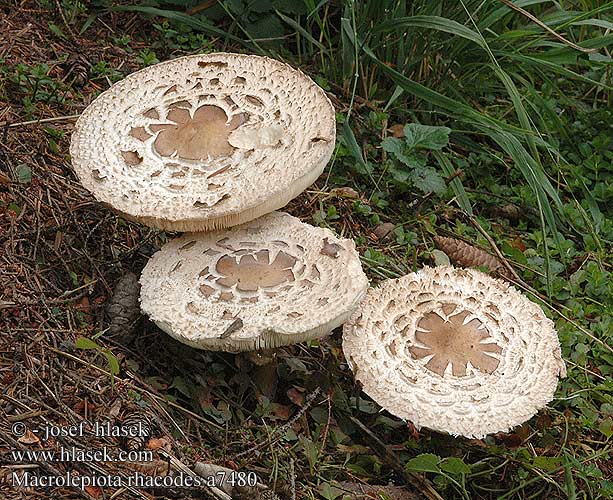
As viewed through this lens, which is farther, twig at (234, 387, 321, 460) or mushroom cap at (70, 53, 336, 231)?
mushroom cap at (70, 53, 336, 231)

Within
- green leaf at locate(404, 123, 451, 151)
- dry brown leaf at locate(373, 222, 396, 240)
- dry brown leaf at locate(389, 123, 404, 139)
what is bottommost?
dry brown leaf at locate(373, 222, 396, 240)

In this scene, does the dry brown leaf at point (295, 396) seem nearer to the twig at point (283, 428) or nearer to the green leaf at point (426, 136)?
the twig at point (283, 428)

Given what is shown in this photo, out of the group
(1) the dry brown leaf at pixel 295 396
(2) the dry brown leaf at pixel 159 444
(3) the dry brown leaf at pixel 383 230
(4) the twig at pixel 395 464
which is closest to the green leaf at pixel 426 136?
(3) the dry brown leaf at pixel 383 230

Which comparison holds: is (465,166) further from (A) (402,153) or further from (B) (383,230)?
(B) (383,230)

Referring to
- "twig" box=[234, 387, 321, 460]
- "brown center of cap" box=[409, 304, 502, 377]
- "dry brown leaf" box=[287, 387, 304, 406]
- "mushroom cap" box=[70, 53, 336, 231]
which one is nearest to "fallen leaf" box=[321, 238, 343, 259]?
"mushroom cap" box=[70, 53, 336, 231]

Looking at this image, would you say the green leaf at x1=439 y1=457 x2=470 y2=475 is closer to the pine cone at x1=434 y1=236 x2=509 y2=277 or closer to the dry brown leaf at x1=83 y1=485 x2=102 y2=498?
the dry brown leaf at x1=83 y1=485 x2=102 y2=498

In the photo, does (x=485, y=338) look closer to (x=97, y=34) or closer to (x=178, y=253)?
(x=178, y=253)

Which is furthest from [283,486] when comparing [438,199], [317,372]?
[438,199]
